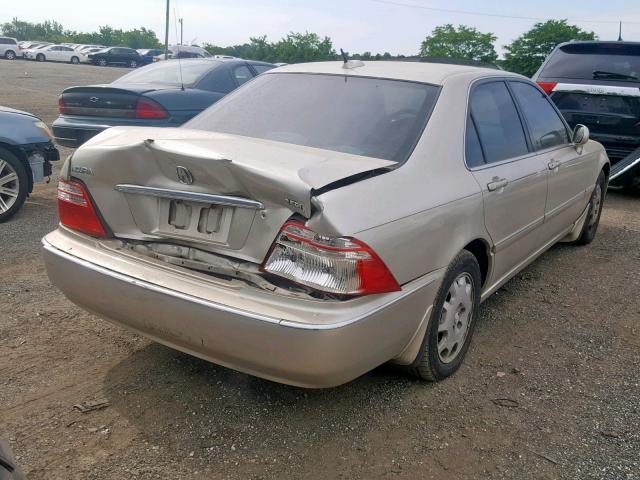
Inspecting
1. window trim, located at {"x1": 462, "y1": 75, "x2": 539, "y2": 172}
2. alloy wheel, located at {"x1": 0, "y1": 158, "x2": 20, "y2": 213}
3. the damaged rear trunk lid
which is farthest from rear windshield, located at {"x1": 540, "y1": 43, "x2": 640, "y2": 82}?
alloy wheel, located at {"x1": 0, "y1": 158, "x2": 20, "y2": 213}

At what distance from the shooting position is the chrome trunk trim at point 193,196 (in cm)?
254

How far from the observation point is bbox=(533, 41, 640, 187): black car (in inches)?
291

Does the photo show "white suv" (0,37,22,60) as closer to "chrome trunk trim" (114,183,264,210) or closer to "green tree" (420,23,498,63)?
"green tree" (420,23,498,63)

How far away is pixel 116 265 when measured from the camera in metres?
2.84

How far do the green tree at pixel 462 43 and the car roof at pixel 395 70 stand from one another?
140 ft

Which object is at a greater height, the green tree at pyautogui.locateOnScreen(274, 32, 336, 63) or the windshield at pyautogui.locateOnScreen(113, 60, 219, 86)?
the green tree at pyautogui.locateOnScreen(274, 32, 336, 63)

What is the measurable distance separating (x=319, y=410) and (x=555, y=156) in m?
2.57

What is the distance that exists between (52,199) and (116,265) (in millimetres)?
4575

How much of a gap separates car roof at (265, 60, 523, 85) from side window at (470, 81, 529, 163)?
0.37 feet

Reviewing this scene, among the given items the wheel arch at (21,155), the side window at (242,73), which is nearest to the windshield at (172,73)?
the side window at (242,73)

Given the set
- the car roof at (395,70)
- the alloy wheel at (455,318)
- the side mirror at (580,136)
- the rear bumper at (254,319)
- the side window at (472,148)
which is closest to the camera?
the rear bumper at (254,319)

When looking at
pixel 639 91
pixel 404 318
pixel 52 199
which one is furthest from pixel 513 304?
pixel 52 199

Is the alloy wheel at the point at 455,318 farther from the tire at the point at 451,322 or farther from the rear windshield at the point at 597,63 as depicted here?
the rear windshield at the point at 597,63

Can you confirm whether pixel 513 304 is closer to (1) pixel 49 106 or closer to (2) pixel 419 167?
(2) pixel 419 167
